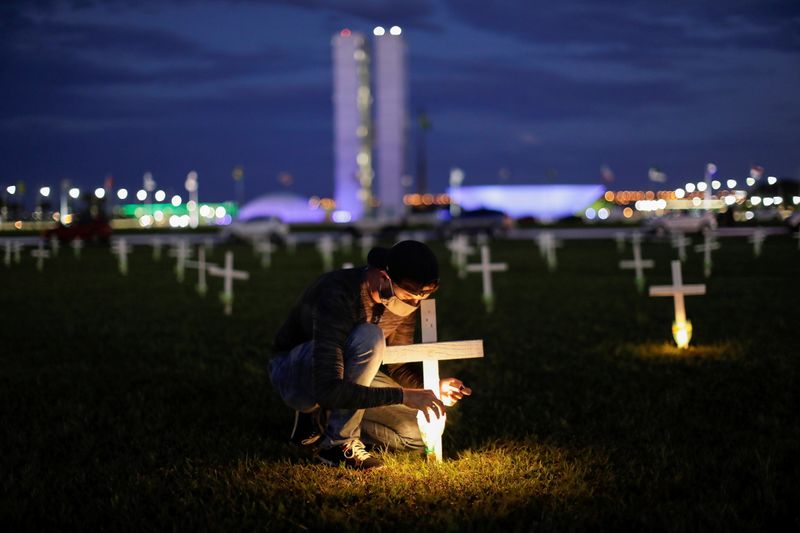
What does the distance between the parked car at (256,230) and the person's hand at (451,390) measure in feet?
142

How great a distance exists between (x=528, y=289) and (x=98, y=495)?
1394 cm

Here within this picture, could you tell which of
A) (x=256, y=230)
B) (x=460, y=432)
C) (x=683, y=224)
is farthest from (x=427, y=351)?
(x=683, y=224)

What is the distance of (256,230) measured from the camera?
4912 centimetres

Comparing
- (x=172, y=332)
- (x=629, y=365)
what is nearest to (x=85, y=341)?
(x=172, y=332)

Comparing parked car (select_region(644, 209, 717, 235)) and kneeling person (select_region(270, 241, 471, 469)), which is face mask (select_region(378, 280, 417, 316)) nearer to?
kneeling person (select_region(270, 241, 471, 469))

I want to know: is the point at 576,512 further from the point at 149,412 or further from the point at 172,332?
the point at 172,332

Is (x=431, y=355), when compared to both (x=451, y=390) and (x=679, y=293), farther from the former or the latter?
(x=679, y=293)

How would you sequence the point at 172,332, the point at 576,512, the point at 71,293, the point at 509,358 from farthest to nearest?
the point at 71,293 < the point at 172,332 < the point at 509,358 < the point at 576,512

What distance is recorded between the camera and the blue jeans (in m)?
4.73

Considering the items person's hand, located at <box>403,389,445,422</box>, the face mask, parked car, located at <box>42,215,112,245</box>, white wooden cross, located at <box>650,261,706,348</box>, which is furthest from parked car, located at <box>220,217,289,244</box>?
person's hand, located at <box>403,389,445,422</box>

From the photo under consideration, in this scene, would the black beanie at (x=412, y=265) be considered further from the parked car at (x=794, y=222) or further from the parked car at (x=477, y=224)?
the parked car at (x=477, y=224)

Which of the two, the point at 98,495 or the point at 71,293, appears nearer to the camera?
the point at 98,495

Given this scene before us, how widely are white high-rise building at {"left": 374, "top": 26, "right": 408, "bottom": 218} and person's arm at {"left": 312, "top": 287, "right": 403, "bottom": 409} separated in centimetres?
9034

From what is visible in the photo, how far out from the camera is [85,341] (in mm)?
10977
